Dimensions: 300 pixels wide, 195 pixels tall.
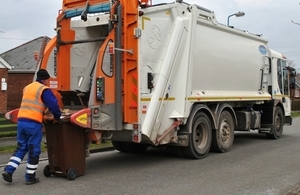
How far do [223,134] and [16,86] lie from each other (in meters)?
19.3

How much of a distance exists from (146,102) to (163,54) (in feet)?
3.44

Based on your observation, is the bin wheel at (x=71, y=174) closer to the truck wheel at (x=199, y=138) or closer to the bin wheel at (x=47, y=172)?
the bin wheel at (x=47, y=172)

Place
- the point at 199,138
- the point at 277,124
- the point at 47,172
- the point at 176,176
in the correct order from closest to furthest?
the point at 47,172
the point at 176,176
the point at 199,138
the point at 277,124

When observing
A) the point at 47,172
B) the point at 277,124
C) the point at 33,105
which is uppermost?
the point at 33,105

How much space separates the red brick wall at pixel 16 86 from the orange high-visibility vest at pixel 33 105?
19.6 m

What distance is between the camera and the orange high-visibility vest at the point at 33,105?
6243mm

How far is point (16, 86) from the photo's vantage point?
2580 cm

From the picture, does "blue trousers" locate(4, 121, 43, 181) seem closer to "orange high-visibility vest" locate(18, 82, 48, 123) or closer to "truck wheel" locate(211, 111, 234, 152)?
"orange high-visibility vest" locate(18, 82, 48, 123)

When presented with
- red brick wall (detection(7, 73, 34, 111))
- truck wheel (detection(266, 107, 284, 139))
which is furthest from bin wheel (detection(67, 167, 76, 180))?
red brick wall (detection(7, 73, 34, 111))

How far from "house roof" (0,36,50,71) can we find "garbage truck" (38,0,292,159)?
1742 cm

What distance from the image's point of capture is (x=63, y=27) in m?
7.82

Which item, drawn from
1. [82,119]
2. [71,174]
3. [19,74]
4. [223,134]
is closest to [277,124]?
[223,134]

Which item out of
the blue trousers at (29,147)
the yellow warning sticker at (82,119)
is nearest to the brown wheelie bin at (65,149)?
the yellow warning sticker at (82,119)

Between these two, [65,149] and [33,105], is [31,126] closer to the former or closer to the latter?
[33,105]
